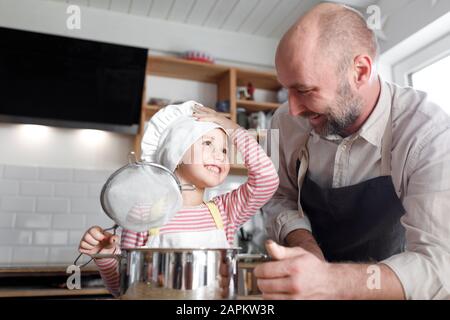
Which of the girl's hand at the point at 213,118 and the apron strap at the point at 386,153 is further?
the apron strap at the point at 386,153

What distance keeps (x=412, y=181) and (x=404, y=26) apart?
31 centimetres

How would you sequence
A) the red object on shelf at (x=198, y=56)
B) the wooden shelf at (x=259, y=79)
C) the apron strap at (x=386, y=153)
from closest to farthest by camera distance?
the apron strap at (x=386, y=153)
the wooden shelf at (x=259, y=79)
the red object on shelf at (x=198, y=56)

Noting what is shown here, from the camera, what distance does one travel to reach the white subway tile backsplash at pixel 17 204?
1.62m

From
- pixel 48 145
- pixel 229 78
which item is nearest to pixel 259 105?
pixel 229 78

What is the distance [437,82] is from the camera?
57 cm

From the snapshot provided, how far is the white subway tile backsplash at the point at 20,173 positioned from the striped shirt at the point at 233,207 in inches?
54.7

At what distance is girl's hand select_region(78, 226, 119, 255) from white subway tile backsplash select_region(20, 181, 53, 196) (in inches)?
55.3

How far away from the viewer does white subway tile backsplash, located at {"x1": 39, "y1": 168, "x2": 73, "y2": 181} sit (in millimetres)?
1656

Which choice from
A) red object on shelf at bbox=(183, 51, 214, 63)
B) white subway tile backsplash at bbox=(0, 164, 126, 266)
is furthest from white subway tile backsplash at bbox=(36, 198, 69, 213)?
red object on shelf at bbox=(183, 51, 214, 63)

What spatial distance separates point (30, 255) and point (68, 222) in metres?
0.18

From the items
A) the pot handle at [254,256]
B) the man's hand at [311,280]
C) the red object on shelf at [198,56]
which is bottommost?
the man's hand at [311,280]

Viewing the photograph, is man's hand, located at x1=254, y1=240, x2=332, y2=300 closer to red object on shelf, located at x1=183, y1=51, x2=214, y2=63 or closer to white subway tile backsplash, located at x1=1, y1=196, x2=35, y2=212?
red object on shelf, located at x1=183, y1=51, x2=214, y2=63

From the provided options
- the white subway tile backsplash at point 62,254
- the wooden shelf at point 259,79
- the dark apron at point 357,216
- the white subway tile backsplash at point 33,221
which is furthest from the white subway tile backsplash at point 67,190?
the dark apron at point 357,216

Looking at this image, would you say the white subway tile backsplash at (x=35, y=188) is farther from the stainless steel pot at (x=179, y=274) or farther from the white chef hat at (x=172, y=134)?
the stainless steel pot at (x=179, y=274)
